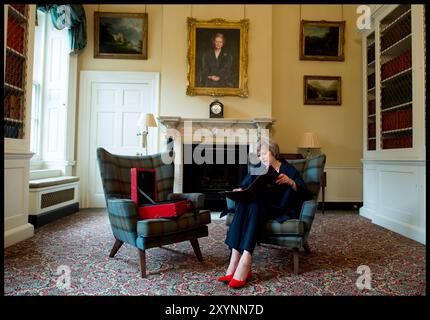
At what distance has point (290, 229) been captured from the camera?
2051mm

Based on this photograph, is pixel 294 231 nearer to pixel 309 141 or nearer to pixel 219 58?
pixel 309 141

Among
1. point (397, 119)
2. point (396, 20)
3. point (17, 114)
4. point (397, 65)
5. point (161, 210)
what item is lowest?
point (161, 210)

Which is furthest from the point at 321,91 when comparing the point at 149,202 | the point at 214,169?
the point at 149,202

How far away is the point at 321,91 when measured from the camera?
16.3 ft

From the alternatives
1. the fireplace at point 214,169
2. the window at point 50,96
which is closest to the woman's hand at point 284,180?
the fireplace at point 214,169

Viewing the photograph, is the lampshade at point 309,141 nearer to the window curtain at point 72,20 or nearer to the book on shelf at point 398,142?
the book on shelf at point 398,142

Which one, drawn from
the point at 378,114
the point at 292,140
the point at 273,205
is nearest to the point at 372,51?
the point at 378,114

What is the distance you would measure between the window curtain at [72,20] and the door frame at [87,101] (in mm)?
511

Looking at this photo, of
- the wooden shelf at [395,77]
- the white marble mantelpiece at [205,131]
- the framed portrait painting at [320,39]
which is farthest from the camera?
the framed portrait painting at [320,39]

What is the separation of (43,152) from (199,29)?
325 cm

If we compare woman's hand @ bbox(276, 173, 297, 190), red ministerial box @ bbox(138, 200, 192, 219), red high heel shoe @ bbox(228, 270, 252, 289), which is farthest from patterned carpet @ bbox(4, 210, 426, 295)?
woman's hand @ bbox(276, 173, 297, 190)

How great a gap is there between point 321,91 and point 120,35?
3.72 meters

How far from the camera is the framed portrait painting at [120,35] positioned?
188 inches
